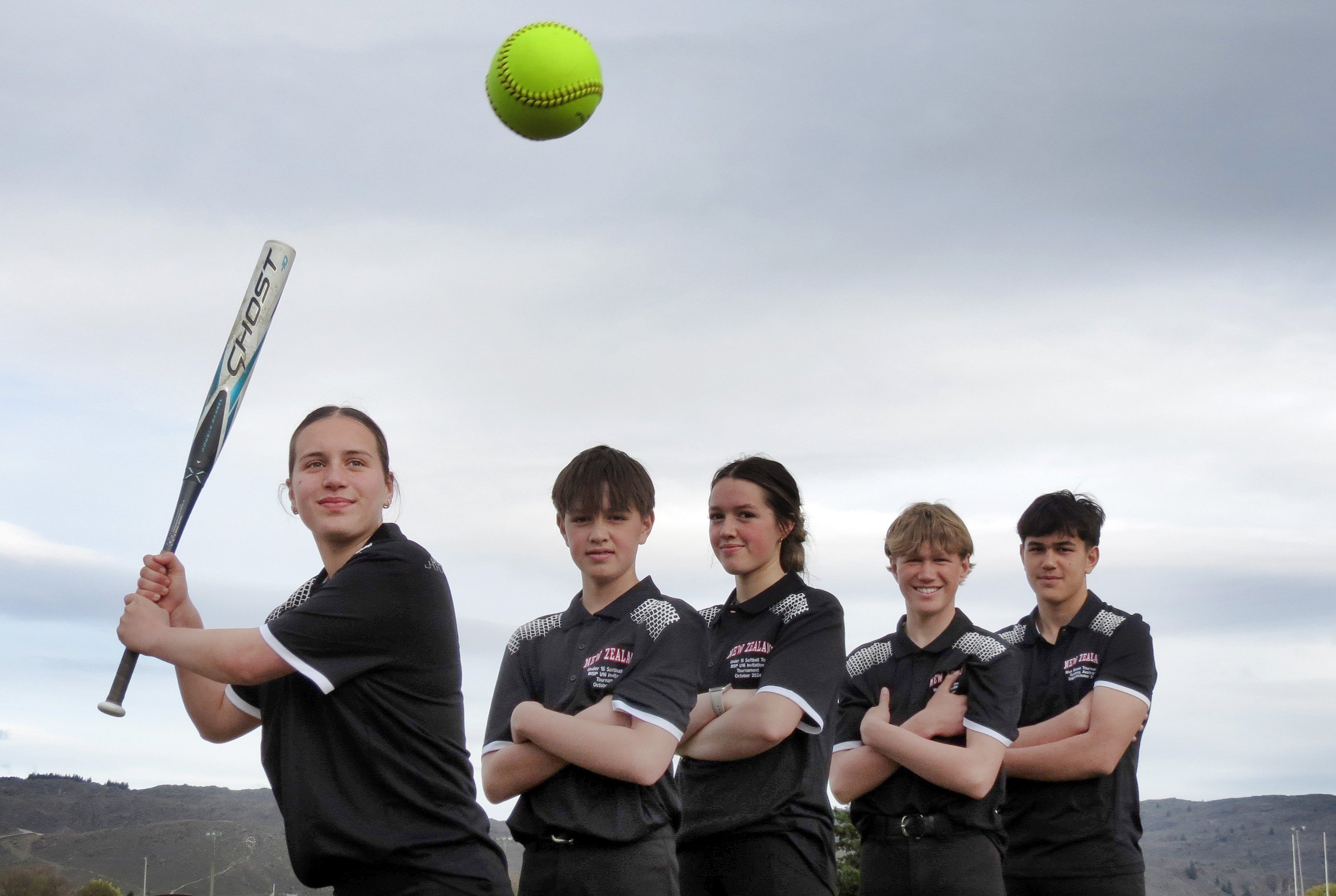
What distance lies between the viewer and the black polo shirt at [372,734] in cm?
378

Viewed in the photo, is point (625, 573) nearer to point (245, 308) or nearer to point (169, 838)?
point (245, 308)

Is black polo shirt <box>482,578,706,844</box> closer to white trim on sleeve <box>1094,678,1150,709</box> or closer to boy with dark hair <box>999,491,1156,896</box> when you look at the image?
boy with dark hair <box>999,491,1156,896</box>

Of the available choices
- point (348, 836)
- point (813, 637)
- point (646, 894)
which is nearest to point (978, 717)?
point (813, 637)

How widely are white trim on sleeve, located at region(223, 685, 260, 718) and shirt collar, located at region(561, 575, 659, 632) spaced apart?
114 centimetres

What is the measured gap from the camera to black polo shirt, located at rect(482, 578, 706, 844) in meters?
4.32

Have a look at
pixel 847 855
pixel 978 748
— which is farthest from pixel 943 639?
pixel 847 855

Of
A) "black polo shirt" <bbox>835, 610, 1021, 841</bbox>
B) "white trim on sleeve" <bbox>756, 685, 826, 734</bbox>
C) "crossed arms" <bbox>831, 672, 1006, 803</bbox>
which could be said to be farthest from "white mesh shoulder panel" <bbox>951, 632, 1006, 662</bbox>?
"white trim on sleeve" <bbox>756, 685, 826, 734</bbox>

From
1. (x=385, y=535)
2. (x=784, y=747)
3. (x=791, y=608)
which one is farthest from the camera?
(x=791, y=608)

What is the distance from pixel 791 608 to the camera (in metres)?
5.16

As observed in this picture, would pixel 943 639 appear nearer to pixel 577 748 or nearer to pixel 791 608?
pixel 791 608

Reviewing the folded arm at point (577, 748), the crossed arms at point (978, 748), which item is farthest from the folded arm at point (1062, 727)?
the folded arm at point (577, 748)

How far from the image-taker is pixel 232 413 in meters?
5.68

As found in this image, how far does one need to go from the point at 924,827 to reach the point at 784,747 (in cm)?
86

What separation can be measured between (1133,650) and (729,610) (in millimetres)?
2153
